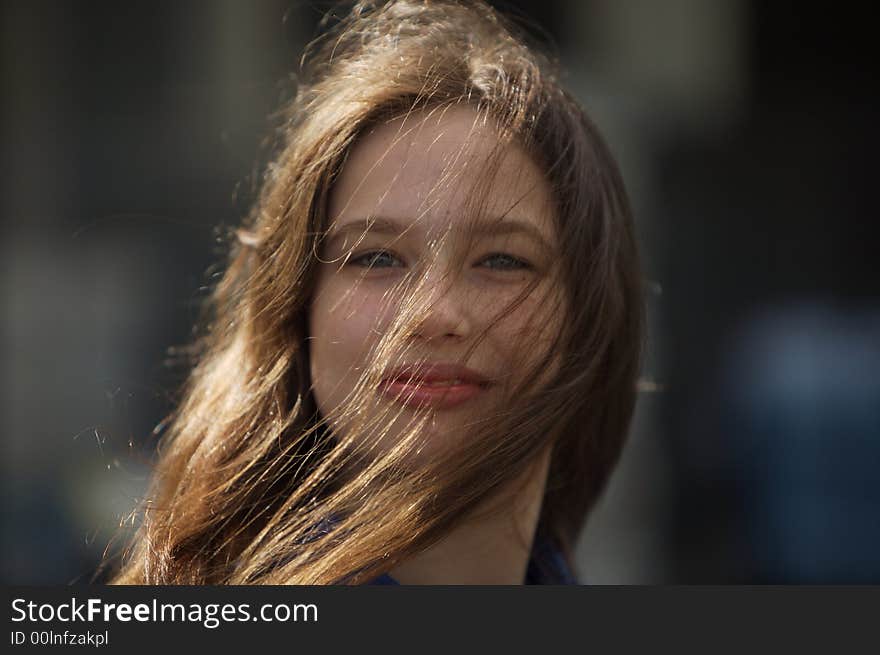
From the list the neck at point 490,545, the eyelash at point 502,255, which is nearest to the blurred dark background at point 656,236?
the neck at point 490,545

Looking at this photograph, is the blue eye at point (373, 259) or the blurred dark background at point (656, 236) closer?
the blue eye at point (373, 259)

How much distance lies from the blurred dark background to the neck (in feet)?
9.43

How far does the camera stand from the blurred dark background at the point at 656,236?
4.17 metres

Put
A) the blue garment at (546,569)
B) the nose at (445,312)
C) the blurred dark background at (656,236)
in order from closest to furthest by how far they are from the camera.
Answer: the nose at (445,312)
the blue garment at (546,569)
the blurred dark background at (656,236)

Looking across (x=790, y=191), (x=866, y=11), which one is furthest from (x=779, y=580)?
(x=866, y=11)

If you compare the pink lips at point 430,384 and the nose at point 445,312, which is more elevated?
the nose at point 445,312

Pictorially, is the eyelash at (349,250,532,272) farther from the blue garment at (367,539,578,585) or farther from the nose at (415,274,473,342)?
the blue garment at (367,539,578,585)

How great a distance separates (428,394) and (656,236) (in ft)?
12.1

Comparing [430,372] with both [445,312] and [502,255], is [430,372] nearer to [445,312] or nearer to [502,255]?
[445,312]

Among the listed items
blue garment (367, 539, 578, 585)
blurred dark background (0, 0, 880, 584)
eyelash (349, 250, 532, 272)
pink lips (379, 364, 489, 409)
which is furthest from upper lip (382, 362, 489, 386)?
blurred dark background (0, 0, 880, 584)

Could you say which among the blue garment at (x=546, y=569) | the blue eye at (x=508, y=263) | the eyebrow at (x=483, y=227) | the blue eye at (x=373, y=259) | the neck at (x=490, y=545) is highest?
the eyebrow at (x=483, y=227)

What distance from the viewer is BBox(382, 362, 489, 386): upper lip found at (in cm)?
111

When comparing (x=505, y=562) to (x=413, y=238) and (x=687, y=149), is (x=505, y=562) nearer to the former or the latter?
(x=413, y=238)

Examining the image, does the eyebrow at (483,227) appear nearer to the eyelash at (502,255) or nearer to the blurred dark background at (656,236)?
the eyelash at (502,255)
